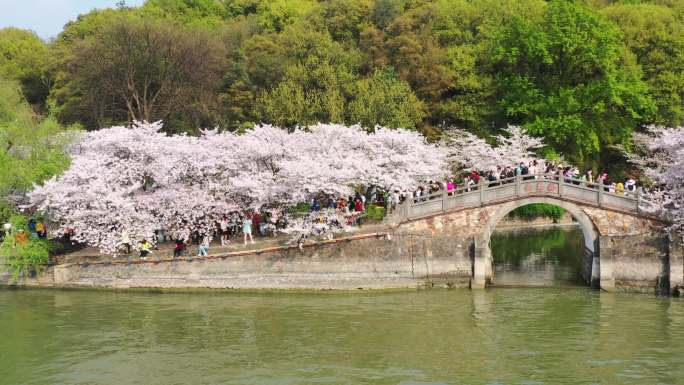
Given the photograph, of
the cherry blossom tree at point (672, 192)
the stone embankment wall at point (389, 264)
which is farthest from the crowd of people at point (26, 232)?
the cherry blossom tree at point (672, 192)

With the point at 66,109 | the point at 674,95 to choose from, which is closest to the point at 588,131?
the point at 674,95

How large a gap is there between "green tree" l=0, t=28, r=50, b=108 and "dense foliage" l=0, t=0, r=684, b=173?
36.6 ft

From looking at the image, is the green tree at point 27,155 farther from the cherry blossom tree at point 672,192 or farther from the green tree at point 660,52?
the green tree at point 660,52

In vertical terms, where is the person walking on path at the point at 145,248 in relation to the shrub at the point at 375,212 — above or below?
below

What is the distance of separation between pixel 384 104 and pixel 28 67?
46203 mm

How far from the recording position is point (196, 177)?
38.6m

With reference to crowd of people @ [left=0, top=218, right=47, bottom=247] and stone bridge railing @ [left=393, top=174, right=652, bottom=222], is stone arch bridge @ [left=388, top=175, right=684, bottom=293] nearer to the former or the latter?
stone bridge railing @ [left=393, top=174, right=652, bottom=222]

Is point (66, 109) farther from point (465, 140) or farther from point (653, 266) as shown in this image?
point (653, 266)

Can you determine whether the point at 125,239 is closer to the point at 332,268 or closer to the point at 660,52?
the point at 332,268

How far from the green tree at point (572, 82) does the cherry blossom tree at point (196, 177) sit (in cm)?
1391

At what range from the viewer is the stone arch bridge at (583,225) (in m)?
34.6

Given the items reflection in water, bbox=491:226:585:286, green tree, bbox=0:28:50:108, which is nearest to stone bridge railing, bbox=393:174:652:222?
reflection in water, bbox=491:226:585:286

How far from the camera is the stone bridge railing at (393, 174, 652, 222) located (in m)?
36.2

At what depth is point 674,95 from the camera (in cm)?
5134
